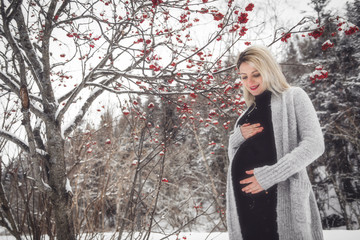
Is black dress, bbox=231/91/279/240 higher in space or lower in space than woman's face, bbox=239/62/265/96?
lower

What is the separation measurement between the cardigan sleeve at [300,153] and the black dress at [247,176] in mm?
113

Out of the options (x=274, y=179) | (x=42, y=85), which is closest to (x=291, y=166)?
(x=274, y=179)

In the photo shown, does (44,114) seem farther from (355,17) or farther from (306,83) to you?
(355,17)

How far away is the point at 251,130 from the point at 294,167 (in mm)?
338

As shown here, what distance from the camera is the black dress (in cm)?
107

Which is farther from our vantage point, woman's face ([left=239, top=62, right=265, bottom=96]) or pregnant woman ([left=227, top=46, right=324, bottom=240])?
woman's face ([left=239, top=62, right=265, bottom=96])

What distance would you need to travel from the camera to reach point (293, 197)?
98 centimetres

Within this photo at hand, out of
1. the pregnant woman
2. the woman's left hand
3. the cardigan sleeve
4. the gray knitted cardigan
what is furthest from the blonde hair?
the woman's left hand

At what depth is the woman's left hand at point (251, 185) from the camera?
1.06 metres

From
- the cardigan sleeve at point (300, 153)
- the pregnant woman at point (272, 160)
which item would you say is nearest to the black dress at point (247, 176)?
the pregnant woman at point (272, 160)

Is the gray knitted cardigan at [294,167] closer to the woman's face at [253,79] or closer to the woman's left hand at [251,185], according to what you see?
the woman's left hand at [251,185]

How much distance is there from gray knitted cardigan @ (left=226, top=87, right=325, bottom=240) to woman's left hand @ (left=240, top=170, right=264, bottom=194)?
0.03 m

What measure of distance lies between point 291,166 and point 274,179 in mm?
104

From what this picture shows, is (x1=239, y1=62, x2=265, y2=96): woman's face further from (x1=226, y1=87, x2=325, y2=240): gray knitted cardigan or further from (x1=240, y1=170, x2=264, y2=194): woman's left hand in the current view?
(x1=240, y1=170, x2=264, y2=194): woman's left hand
